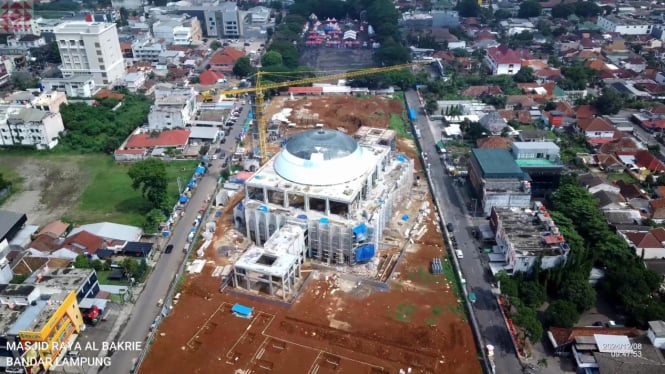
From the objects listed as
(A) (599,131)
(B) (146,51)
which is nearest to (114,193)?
(B) (146,51)

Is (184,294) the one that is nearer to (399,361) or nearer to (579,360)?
(399,361)

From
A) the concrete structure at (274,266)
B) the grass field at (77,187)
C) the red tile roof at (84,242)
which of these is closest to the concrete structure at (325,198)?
the concrete structure at (274,266)

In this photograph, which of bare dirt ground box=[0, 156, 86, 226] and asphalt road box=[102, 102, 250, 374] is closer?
asphalt road box=[102, 102, 250, 374]

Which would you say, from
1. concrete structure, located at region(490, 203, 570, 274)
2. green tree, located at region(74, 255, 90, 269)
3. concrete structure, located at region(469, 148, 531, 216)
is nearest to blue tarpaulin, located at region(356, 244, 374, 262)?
concrete structure, located at region(490, 203, 570, 274)

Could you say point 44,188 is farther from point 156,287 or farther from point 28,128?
point 156,287

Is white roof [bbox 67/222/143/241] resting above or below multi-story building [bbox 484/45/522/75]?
below

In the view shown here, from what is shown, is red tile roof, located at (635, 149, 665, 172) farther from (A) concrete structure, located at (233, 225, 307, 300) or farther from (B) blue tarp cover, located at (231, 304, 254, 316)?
(B) blue tarp cover, located at (231, 304, 254, 316)
